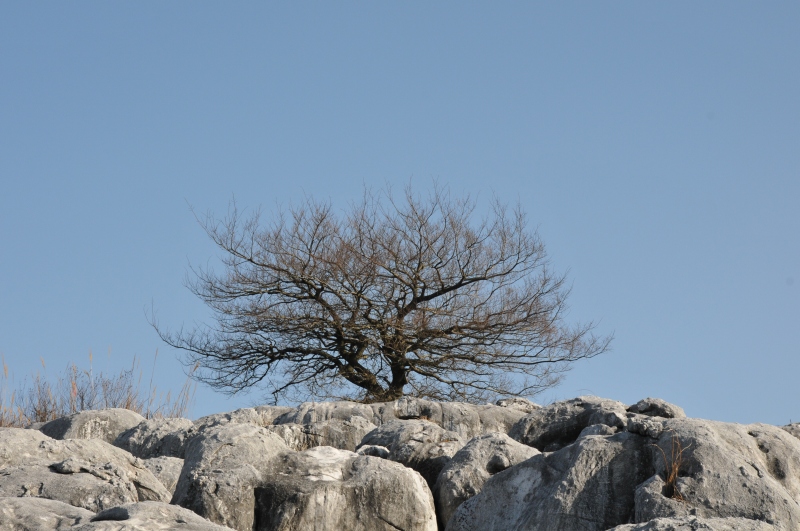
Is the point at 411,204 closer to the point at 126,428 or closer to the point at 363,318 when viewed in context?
the point at 363,318

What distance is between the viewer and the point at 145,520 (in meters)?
3.25

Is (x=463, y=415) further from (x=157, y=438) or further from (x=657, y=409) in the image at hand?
(x=157, y=438)

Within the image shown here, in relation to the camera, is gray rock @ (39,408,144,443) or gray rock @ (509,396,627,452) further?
gray rock @ (39,408,144,443)

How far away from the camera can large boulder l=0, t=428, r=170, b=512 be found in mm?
4695

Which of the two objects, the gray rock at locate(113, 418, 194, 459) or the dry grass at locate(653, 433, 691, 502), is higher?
the gray rock at locate(113, 418, 194, 459)

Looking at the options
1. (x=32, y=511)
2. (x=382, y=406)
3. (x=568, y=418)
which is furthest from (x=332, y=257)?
(x=32, y=511)

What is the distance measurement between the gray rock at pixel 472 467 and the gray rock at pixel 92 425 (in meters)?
4.45

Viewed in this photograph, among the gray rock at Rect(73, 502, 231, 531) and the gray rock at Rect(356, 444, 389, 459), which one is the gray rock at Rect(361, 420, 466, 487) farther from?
the gray rock at Rect(73, 502, 231, 531)

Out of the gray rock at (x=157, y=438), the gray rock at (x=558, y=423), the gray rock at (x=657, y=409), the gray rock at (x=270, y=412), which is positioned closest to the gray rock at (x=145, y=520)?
the gray rock at (x=558, y=423)

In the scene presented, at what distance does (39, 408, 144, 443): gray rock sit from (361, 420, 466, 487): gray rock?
11.1ft

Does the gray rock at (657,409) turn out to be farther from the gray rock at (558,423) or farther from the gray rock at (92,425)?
the gray rock at (92,425)

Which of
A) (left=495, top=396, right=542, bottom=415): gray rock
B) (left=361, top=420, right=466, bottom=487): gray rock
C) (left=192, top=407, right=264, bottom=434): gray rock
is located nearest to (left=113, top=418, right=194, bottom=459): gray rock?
(left=192, top=407, right=264, bottom=434): gray rock

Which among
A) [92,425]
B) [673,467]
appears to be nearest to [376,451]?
[673,467]

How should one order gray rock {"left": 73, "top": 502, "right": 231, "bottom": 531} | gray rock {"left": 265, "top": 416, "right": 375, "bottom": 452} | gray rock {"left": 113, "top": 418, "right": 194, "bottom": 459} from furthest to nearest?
gray rock {"left": 113, "top": 418, "right": 194, "bottom": 459}, gray rock {"left": 265, "top": 416, "right": 375, "bottom": 452}, gray rock {"left": 73, "top": 502, "right": 231, "bottom": 531}
